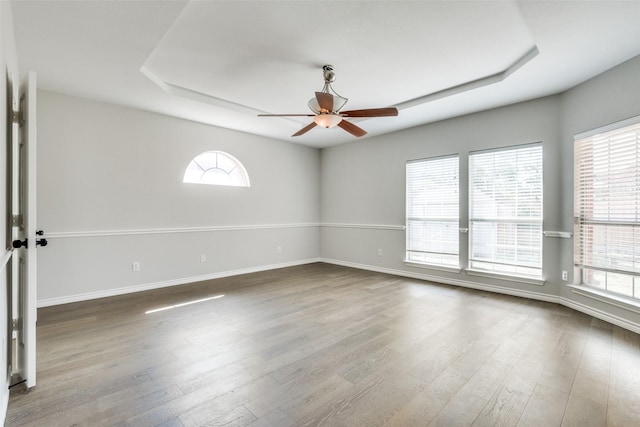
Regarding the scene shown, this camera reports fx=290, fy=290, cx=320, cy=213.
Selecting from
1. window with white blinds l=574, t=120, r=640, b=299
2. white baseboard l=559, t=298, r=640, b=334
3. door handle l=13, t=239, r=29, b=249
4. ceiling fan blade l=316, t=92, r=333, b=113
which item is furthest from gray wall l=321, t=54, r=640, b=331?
door handle l=13, t=239, r=29, b=249

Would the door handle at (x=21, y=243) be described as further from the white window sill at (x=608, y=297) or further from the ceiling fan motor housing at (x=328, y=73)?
the white window sill at (x=608, y=297)

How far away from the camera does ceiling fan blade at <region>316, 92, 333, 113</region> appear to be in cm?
253

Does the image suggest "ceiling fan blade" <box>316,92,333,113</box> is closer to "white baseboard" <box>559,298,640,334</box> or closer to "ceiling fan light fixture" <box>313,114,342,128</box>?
"ceiling fan light fixture" <box>313,114,342,128</box>

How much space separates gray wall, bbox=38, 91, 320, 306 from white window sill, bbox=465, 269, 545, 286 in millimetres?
3473

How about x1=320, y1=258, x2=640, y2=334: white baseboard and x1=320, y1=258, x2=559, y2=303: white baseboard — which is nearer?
x1=320, y1=258, x2=640, y2=334: white baseboard

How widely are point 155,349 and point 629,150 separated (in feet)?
15.4

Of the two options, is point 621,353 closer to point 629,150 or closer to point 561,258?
point 561,258

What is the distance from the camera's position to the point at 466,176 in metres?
4.34

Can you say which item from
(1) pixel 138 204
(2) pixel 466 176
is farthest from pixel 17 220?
(2) pixel 466 176

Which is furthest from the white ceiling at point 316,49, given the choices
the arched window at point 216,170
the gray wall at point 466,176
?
the arched window at point 216,170

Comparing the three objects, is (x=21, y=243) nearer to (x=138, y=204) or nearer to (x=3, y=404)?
(x=3, y=404)

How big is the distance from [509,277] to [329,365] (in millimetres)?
3083

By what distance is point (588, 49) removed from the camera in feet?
8.34

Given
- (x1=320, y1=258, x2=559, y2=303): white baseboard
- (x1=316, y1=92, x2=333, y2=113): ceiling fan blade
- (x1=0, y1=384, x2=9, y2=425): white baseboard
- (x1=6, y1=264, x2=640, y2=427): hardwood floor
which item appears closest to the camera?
(x1=0, y1=384, x2=9, y2=425): white baseboard
